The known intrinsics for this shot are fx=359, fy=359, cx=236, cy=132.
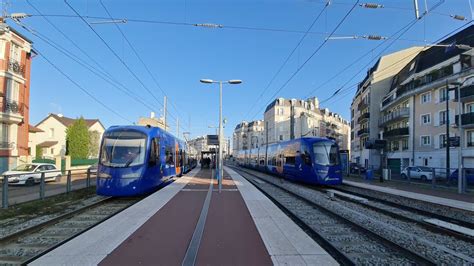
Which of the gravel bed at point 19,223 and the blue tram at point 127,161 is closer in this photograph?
the gravel bed at point 19,223

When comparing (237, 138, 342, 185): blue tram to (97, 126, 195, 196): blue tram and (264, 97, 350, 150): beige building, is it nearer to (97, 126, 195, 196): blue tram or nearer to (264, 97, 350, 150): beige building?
(97, 126, 195, 196): blue tram

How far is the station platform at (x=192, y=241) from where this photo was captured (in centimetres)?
593

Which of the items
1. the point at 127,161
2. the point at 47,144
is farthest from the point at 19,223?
the point at 47,144

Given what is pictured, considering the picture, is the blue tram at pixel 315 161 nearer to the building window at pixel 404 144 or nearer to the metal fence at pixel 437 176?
the metal fence at pixel 437 176

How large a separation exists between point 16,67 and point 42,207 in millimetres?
21357

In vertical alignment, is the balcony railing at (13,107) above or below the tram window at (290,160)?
above

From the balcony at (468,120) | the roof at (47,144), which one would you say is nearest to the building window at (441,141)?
the balcony at (468,120)

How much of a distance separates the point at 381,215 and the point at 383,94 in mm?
54887

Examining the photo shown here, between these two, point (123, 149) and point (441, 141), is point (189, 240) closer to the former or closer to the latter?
point (123, 149)

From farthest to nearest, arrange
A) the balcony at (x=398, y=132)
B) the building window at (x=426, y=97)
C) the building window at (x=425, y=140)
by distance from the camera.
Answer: the balcony at (x=398, y=132)
the building window at (x=425, y=140)
the building window at (x=426, y=97)

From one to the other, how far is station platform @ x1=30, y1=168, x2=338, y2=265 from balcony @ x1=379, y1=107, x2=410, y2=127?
148 feet

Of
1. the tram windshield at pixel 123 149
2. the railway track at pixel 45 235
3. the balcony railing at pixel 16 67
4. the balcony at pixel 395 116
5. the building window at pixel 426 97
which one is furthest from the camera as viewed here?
the balcony at pixel 395 116

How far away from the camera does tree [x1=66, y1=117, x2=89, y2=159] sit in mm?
52969

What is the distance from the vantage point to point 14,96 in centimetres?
2944
